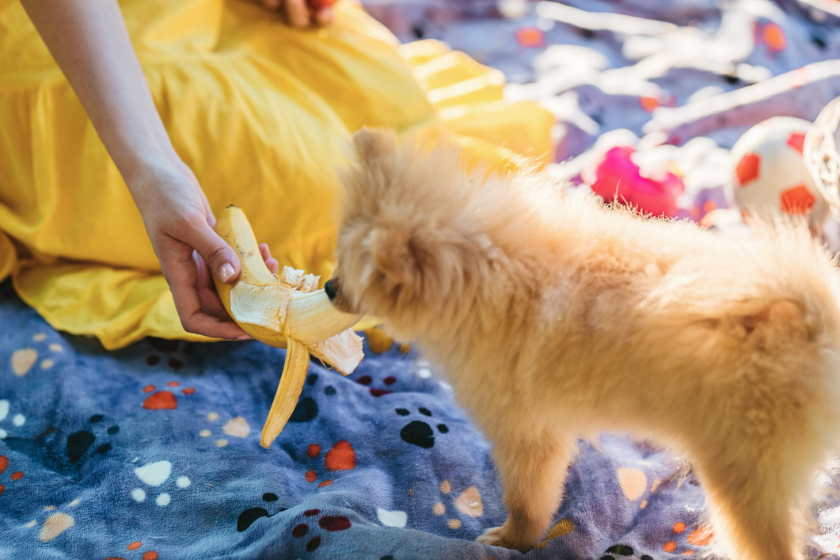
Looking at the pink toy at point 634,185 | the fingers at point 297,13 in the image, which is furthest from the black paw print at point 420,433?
the fingers at point 297,13

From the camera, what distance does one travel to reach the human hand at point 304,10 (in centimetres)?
229

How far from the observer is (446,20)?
3.55 meters

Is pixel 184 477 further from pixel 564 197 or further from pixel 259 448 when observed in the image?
pixel 564 197

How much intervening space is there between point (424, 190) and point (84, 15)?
1.03 meters

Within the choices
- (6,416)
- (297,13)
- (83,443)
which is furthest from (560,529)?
(297,13)

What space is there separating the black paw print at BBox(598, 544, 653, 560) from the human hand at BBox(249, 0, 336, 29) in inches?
79.9

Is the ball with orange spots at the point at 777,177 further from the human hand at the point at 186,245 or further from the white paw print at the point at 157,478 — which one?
the white paw print at the point at 157,478

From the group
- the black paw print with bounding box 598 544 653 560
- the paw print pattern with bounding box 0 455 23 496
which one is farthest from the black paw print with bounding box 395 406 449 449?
the paw print pattern with bounding box 0 455 23 496

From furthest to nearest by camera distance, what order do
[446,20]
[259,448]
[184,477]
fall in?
[446,20], [259,448], [184,477]

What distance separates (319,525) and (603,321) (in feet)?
A: 2.18

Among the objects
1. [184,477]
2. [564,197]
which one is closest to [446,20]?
[564,197]

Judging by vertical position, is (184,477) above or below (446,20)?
below

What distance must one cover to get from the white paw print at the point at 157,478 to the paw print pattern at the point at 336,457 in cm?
29

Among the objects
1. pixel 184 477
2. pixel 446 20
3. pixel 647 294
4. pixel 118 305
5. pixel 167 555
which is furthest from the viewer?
pixel 446 20
